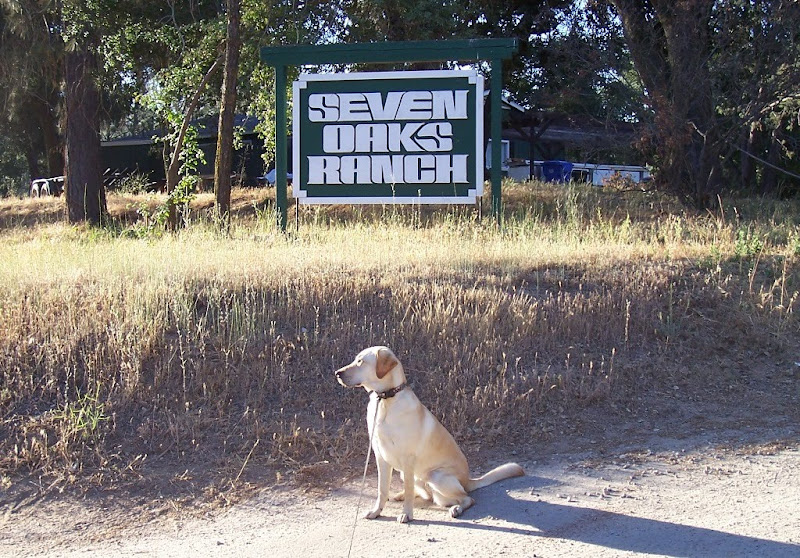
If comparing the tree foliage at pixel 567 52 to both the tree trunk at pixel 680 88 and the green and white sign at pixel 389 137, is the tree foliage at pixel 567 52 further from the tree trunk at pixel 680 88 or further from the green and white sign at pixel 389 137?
the green and white sign at pixel 389 137

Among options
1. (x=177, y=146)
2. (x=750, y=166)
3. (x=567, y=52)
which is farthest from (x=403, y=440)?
(x=750, y=166)

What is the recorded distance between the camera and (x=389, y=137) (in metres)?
11.5

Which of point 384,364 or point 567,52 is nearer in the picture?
point 384,364

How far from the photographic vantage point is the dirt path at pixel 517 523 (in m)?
4.45

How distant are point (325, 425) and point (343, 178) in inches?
239

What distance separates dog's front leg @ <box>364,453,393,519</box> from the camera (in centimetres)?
485

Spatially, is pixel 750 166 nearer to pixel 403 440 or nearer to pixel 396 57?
pixel 396 57

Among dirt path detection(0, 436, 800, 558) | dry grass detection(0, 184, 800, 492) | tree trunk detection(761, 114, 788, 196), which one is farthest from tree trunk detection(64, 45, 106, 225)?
tree trunk detection(761, 114, 788, 196)

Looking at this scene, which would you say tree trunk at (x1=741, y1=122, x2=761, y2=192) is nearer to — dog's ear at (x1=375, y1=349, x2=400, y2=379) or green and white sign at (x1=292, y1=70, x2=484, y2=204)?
green and white sign at (x1=292, y1=70, x2=484, y2=204)

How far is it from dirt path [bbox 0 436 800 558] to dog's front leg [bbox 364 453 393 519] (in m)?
0.06

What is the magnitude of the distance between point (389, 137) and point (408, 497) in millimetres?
7370

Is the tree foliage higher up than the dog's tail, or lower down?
higher up

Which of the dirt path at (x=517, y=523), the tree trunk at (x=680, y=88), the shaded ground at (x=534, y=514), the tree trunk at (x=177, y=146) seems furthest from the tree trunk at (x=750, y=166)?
the dirt path at (x=517, y=523)

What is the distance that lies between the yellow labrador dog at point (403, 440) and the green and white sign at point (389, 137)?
6617mm
